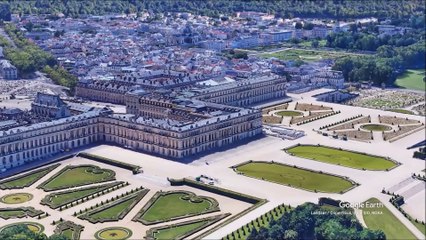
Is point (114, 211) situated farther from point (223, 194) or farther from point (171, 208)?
point (223, 194)

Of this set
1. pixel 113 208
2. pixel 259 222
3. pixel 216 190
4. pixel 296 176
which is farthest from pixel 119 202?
pixel 296 176

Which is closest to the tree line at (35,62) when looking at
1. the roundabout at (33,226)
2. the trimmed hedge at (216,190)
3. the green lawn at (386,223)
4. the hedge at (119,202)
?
the trimmed hedge at (216,190)

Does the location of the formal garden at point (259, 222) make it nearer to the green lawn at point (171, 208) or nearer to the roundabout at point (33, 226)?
the green lawn at point (171, 208)

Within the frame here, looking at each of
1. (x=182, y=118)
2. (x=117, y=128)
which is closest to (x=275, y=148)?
(x=182, y=118)

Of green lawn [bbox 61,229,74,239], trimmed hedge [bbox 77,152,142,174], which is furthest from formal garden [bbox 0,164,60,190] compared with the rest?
green lawn [bbox 61,229,74,239]

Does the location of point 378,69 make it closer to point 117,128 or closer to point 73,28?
point 117,128

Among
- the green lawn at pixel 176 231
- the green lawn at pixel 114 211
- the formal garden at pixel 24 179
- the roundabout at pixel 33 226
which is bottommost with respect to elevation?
the formal garden at pixel 24 179
